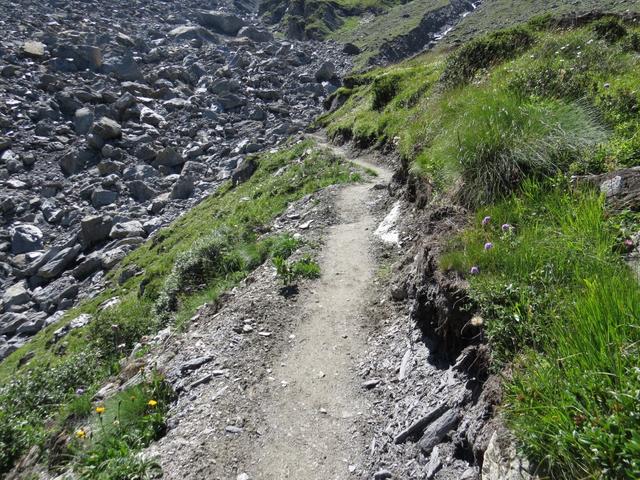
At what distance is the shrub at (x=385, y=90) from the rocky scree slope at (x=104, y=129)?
9468 mm

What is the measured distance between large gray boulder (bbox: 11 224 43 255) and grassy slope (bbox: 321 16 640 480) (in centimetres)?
3106

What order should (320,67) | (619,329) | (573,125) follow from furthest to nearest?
(320,67) < (573,125) < (619,329)

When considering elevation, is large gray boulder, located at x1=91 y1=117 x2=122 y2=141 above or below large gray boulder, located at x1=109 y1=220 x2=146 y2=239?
above

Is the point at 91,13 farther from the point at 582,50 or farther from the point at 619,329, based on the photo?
the point at 619,329

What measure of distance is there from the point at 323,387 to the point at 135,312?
32.4 ft

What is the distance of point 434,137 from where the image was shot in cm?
1032

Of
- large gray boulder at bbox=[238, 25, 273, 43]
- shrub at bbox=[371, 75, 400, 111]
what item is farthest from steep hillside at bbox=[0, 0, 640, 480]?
large gray boulder at bbox=[238, 25, 273, 43]

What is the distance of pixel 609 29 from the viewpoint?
11992 mm

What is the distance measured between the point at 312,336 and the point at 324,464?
258 centimetres

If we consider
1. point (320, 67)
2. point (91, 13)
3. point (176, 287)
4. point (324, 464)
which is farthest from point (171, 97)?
point (324, 464)

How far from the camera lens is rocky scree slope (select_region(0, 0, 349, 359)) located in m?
29.3

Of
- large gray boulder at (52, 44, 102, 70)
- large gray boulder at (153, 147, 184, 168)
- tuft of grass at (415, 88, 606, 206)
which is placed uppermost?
large gray boulder at (52, 44, 102, 70)

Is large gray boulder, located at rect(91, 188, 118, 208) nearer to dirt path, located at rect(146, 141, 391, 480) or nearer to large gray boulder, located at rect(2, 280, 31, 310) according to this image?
large gray boulder, located at rect(2, 280, 31, 310)

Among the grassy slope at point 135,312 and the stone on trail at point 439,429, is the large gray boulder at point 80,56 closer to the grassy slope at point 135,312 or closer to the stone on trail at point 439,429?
the grassy slope at point 135,312
